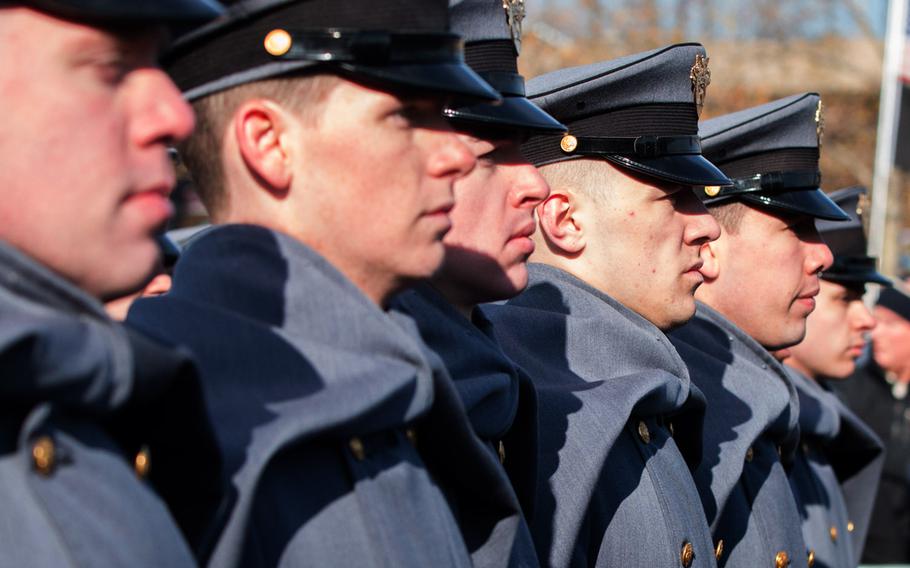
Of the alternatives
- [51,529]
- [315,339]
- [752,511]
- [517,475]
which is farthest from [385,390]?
[752,511]

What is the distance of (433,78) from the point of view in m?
→ 2.59

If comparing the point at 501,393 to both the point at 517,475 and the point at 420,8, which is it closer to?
the point at 517,475

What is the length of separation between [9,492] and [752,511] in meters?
3.17

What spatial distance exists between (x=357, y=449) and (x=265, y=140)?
0.55 m

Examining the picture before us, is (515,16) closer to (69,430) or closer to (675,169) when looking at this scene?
(675,169)

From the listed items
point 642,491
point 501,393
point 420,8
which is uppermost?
point 420,8

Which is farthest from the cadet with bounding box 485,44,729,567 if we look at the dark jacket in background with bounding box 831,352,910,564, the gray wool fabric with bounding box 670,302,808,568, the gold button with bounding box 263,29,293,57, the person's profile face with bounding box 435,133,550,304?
the dark jacket in background with bounding box 831,352,910,564

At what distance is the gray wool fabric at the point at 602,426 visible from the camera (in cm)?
356

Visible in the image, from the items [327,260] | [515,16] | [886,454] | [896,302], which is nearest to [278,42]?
[327,260]

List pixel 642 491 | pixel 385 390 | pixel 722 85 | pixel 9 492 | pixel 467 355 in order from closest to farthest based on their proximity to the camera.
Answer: pixel 9 492, pixel 385 390, pixel 467 355, pixel 642 491, pixel 722 85

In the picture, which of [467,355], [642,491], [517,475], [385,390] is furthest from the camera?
[642,491]

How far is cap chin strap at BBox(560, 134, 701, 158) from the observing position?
4023 mm

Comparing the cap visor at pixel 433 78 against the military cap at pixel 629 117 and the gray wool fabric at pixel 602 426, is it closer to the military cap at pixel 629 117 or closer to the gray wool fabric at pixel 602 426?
the gray wool fabric at pixel 602 426

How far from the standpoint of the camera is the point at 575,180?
4078 mm
